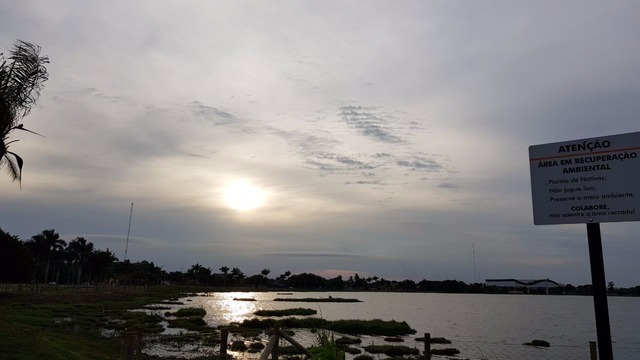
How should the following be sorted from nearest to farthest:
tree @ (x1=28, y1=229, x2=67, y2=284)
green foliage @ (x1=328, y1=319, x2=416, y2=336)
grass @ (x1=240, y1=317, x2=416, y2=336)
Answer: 1. grass @ (x1=240, y1=317, x2=416, y2=336)
2. green foliage @ (x1=328, y1=319, x2=416, y2=336)
3. tree @ (x1=28, y1=229, x2=67, y2=284)

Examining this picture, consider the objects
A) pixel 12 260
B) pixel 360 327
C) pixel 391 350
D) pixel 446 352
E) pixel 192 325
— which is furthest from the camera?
pixel 12 260

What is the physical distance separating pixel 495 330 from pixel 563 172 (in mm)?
64894

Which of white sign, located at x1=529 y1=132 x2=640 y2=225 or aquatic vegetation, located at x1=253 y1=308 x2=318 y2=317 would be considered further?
aquatic vegetation, located at x1=253 y1=308 x2=318 y2=317

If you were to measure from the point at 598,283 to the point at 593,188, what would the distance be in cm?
138

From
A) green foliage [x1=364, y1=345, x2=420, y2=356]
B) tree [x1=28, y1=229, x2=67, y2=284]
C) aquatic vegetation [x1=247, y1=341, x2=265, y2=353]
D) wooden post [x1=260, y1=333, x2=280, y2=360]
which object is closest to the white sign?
wooden post [x1=260, y1=333, x2=280, y2=360]

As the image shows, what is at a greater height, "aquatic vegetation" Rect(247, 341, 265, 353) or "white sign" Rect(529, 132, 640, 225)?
"white sign" Rect(529, 132, 640, 225)

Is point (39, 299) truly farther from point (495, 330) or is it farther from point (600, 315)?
point (600, 315)

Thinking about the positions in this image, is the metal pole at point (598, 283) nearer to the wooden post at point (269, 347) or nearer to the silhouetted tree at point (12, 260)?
the wooden post at point (269, 347)

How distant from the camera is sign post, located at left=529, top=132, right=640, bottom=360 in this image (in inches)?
259

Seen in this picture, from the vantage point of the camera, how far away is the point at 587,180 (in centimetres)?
686

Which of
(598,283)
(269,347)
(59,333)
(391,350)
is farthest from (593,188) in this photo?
(391,350)

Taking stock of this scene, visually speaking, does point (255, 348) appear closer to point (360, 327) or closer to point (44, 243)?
point (360, 327)

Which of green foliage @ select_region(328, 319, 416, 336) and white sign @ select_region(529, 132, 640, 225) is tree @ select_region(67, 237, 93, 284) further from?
white sign @ select_region(529, 132, 640, 225)

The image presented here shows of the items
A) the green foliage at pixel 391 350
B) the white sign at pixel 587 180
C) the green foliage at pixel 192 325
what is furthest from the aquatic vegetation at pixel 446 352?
the white sign at pixel 587 180
